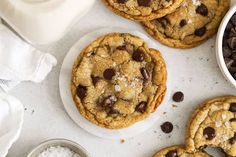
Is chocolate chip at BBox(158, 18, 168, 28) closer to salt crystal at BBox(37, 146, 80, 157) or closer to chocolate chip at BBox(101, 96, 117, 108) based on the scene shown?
chocolate chip at BBox(101, 96, 117, 108)

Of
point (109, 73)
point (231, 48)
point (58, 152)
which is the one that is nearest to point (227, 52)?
point (231, 48)

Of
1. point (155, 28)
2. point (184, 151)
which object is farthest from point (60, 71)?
point (184, 151)

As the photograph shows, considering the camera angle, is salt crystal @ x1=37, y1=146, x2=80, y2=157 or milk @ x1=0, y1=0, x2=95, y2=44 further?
salt crystal @ x1=37, y1=146, x2=80, y2=157

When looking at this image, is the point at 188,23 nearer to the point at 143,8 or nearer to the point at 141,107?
the point at 143,8

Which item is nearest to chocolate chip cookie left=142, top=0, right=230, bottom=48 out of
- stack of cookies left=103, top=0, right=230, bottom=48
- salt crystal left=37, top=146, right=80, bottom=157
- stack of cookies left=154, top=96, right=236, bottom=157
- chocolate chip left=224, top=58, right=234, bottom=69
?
stack of cookies left=103, top=0, right=230, bottom=48

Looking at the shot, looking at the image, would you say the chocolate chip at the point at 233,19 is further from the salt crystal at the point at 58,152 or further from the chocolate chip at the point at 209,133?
the salt crystal at the point at 58,152

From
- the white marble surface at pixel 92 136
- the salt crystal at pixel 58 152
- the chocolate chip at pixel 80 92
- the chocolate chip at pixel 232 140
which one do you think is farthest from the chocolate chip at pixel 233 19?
the salt crystal at pixel 58 152
